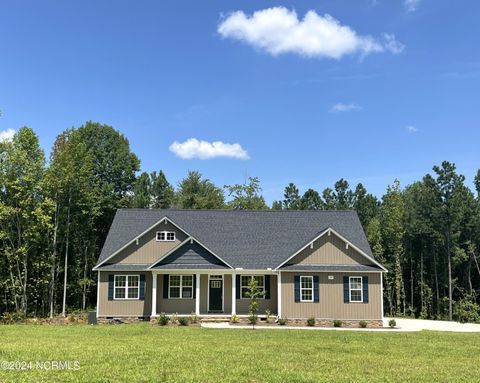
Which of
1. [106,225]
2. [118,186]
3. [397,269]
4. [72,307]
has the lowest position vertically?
[72,307]

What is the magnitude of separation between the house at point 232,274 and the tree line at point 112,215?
329 inches

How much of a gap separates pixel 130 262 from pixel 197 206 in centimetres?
2352

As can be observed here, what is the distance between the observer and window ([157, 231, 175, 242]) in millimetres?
26812

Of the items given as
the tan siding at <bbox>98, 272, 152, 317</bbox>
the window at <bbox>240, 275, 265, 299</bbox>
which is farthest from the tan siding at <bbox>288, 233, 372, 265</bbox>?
the tan siding at <bbox>98, 272, 152, 317</bbox>

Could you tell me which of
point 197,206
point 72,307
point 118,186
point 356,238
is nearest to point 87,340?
point 356,238

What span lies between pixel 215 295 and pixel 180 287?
2.01m

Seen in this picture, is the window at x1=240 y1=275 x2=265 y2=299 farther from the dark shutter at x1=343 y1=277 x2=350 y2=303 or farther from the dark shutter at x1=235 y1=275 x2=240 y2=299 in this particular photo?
the dark shutter at x1=343 y1=277 x2=350 y2=303

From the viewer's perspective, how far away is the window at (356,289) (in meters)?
25.0

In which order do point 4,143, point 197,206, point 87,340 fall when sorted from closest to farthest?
point 87,340
point 4,143
point 197,206

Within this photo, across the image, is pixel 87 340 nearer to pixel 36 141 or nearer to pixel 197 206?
pixel 36 141

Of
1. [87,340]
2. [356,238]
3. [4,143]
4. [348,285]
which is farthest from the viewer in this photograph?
[4,143]

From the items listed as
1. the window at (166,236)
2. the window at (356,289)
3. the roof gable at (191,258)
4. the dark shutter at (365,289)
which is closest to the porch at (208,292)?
the roof gable at (191,258)

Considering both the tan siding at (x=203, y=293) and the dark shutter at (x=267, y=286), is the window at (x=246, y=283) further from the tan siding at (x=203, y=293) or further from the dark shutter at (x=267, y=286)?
Answer: the tan siding at (x=203, y=293)

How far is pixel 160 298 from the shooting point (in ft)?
84.6
